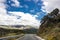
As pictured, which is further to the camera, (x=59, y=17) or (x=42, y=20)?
(x=42, y=20)

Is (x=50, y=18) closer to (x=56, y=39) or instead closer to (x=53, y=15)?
(x=53, y=15)

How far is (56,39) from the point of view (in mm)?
39156

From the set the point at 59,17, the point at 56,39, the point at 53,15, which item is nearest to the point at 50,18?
the point at 53,15

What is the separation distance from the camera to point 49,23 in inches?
4104

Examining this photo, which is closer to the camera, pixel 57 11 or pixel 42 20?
pixel 57 11

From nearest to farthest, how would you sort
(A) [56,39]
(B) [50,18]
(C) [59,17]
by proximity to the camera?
(A) [56,39] < (C) [59,17] < (B) [50,18]

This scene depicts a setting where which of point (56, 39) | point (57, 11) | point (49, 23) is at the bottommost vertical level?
point (56, 39)

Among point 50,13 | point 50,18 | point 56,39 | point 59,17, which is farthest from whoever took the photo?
point 50,13

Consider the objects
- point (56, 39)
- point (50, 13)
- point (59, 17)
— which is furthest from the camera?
point (50, 13)

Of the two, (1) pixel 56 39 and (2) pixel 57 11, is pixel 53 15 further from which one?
(1) pixel 56 39

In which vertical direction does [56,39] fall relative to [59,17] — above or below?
below

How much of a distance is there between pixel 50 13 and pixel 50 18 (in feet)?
31.0

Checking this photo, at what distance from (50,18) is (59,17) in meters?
11.4

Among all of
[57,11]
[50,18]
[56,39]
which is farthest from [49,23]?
[56,39]
